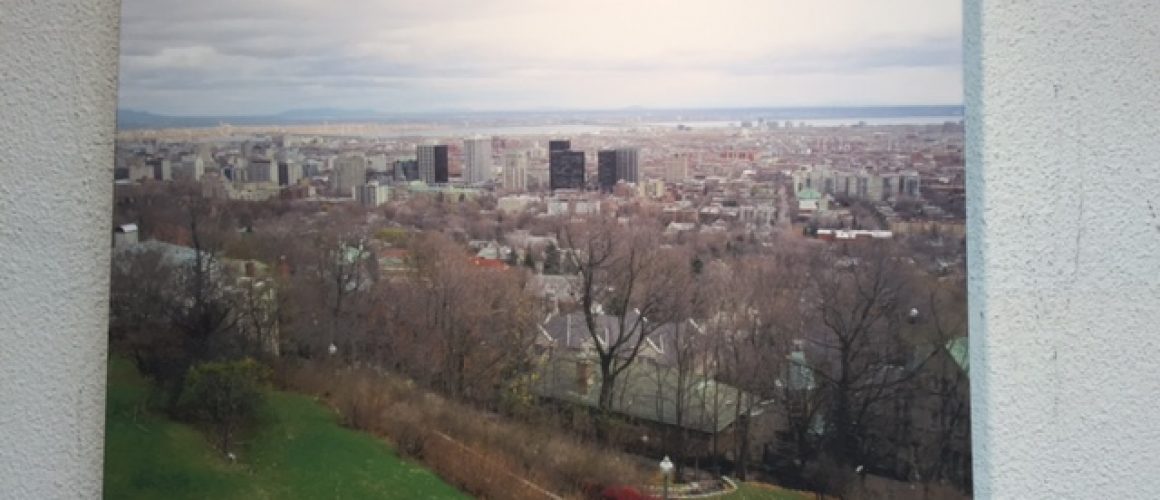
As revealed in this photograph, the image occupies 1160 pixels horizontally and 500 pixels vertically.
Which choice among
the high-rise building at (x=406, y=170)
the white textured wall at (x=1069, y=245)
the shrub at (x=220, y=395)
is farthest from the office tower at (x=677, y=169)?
the white textured wall at (x=1069, y=245)

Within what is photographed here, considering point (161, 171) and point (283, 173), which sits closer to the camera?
point (161, 171)

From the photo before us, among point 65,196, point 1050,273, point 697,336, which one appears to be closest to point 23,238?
point 65,196

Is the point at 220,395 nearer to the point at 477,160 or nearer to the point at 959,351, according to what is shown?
the point at 477,160

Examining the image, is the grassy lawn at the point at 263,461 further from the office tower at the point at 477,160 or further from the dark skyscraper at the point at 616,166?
the dark skyscraper at the point at 616,166

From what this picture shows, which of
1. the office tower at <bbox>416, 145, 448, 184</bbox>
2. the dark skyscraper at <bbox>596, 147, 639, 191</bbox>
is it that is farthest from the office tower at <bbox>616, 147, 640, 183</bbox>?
the office tower at <bbox>416, 145, 448, 184</bbox>

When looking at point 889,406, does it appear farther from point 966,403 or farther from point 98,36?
point 98,36

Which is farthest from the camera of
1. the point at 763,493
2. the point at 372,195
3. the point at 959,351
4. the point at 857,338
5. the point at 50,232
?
the point at 372,195

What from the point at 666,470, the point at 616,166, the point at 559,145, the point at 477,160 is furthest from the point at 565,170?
the point at 666,470

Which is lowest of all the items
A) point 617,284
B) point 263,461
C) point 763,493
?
point 763,493

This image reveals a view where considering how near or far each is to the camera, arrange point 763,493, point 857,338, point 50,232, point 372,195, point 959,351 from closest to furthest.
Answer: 1. point 50,232
2. point 959,351
3. point 857,338
4. point 763,493
5. point 372,195
